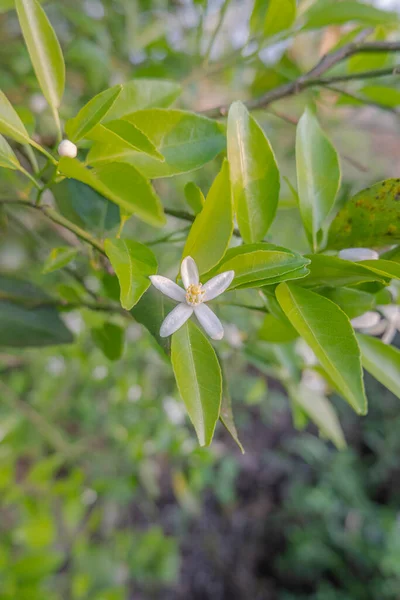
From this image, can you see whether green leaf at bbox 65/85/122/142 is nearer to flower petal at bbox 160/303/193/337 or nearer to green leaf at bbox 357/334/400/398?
flower petal at bbox 160/303/193/337

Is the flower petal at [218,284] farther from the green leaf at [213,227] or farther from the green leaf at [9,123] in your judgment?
the green leaf at [9,123]

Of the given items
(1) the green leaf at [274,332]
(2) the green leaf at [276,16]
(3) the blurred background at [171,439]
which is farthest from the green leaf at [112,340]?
(2) the green leaf at [276,16]

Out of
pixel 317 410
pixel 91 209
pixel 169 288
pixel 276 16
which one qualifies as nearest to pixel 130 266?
pixel 169 288

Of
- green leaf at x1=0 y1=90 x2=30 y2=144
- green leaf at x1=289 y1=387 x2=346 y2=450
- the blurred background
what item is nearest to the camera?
green leaf at x1=0 y1=90 x2=30 y2=144

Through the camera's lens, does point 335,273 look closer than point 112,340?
Yes

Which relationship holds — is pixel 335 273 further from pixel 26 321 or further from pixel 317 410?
pixel 317 410

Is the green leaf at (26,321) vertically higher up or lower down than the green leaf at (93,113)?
lower down

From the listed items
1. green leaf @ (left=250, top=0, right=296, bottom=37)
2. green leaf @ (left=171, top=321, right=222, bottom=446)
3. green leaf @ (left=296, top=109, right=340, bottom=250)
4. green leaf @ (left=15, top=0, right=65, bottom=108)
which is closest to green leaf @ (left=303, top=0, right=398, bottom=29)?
green leaf @ (left=250, top=0, right=296, bottom=37)
